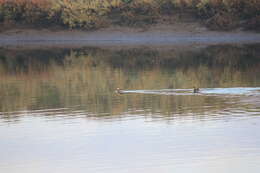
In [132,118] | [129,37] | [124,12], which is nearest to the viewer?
[132,118]

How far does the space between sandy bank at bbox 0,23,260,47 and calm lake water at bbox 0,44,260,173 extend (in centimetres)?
1797

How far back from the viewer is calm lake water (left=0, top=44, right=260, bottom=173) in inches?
598

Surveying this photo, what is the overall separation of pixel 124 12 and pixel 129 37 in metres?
5.48

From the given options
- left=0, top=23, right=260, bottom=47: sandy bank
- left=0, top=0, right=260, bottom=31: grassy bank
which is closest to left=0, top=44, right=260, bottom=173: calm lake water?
left=0, top=23, right=260, bottom=47: sandy bank

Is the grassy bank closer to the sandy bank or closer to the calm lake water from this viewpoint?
the sandy bank

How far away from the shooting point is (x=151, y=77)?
31.8m

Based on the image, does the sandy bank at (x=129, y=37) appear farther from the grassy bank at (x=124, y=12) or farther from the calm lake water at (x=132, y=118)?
the calm lake water at (x=132, y=118)

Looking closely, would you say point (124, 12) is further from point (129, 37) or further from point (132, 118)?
point (132, 118)

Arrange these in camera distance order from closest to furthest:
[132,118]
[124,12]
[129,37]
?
1. [132,118]
2. [129,37]
3. [124,12]

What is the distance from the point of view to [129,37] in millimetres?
58188

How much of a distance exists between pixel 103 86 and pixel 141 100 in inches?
190

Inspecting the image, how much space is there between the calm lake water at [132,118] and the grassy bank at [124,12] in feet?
72.4

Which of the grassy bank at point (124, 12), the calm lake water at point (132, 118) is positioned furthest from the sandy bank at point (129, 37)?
the calm lake water at point (132, 118)

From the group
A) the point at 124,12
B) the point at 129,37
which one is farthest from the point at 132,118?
the point at 124,12
